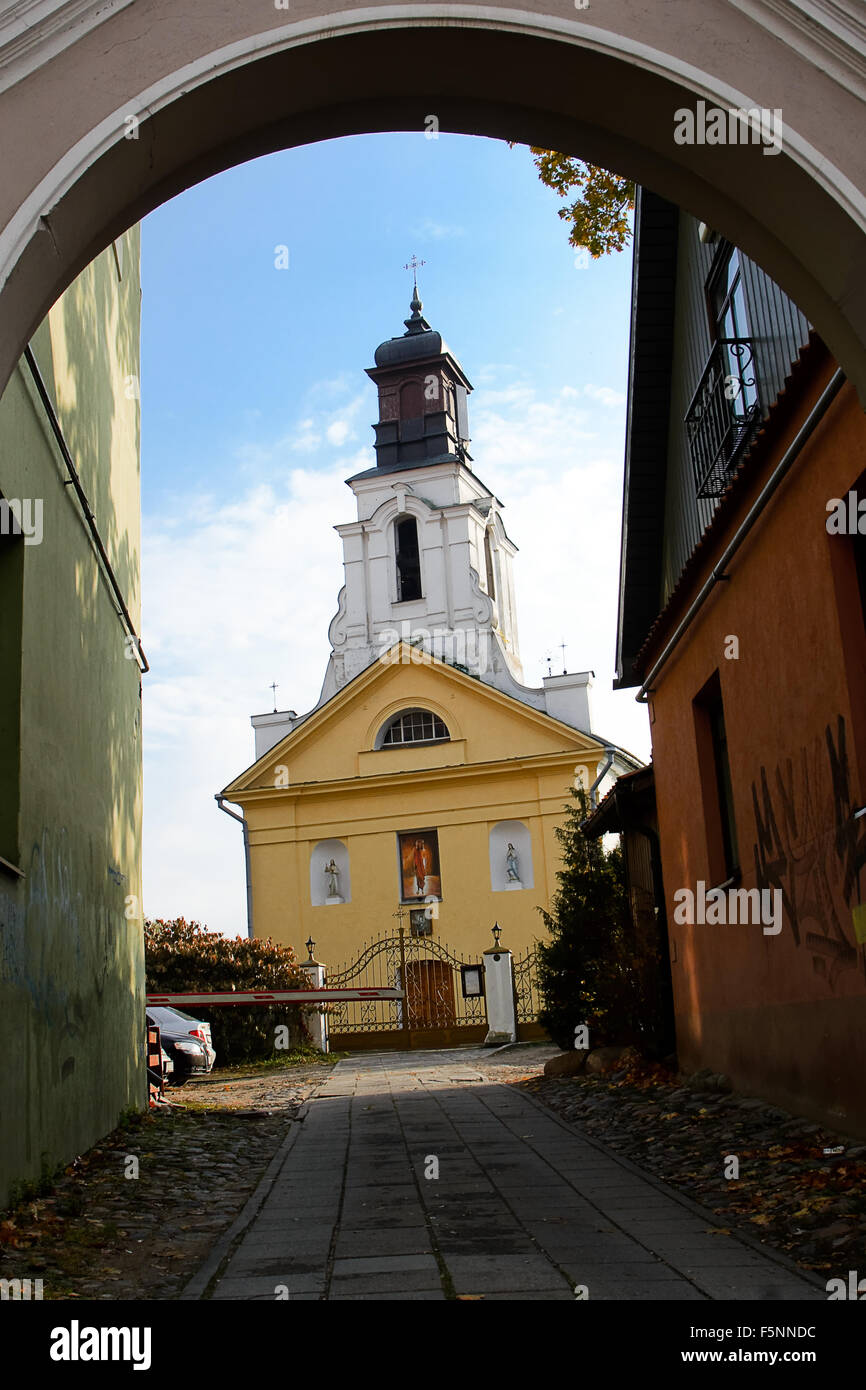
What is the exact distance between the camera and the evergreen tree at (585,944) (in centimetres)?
1617

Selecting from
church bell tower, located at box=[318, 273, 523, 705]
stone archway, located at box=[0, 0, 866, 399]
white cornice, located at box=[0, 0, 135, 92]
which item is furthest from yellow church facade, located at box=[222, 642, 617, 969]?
white cornice, located at box=[0, 0, 135, 92]

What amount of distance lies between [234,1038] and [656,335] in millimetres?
15644

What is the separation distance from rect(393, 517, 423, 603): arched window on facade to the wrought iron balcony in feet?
87.0

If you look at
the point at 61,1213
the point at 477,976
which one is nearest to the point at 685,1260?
the point at 61,1213

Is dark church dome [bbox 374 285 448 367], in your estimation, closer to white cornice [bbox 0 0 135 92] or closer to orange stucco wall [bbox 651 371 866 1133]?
orange stucco wall [bbox 651 371 866 1133]

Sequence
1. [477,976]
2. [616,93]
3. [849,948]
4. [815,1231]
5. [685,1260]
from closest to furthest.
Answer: [616,93] < [685,1260] < [815,1231] < [849,948] < [477,976]

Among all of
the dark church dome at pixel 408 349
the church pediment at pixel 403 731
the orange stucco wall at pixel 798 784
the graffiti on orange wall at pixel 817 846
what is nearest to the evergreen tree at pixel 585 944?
the orange stucco wall at pixel 798 784

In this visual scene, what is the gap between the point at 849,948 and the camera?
7.80 metres

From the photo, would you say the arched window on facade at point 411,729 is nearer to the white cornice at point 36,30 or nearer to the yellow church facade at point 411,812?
the yellow church facade at point 411,812

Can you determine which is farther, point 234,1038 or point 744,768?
point 234,1038

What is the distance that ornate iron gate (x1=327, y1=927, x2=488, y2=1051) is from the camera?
27.4m

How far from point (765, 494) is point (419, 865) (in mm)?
26452

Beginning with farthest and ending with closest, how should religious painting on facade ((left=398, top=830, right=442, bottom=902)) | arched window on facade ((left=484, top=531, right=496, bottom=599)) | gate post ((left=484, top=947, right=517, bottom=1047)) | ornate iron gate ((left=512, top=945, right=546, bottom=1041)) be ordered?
1. arched window on facade ((left=484, top=531, right=496, bottom=599))
2. religious painting on facade ((left=398, top=830, right=442, bottom=902))
3. ornate iron gate ((left=512, top=945, right=546, bottom=1041))
4. gate post ((left=484, top=947, right=517, bottom=1047))

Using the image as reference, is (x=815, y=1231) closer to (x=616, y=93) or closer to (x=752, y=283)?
(x=616, y=93)
